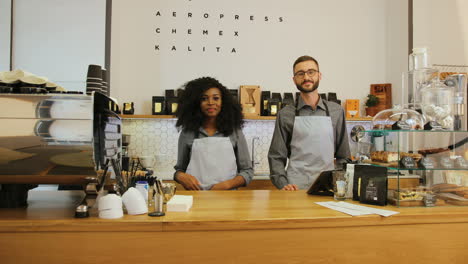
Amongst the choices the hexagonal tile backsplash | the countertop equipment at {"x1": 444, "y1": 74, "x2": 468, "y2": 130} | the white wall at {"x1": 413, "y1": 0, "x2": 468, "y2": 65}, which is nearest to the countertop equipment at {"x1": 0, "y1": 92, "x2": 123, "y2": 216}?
the countertop equipment at {"x1": 444, "y1": 74, "x2": 468, "y2": 130}

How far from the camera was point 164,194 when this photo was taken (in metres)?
1.58

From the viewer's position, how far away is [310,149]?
2.54 meters

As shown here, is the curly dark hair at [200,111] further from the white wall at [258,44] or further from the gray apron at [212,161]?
the white wall at [258,44]

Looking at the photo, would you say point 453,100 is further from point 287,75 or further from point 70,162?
point 287,75

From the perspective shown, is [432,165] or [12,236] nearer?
[12,236]

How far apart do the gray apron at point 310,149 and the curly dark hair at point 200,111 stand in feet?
1.57

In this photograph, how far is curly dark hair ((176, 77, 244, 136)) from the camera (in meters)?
2.71

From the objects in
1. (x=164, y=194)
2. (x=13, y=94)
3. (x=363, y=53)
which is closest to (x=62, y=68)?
(x=13, y=94)

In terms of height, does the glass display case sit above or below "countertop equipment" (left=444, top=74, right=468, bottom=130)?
below

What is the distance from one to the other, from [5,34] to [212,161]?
113 inches

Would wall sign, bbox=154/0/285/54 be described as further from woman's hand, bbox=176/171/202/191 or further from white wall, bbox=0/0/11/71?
woman's hand, bbox=176/171/202/191

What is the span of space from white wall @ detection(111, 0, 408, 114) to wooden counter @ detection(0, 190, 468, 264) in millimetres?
Answer: 2802

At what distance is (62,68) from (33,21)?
0.58m

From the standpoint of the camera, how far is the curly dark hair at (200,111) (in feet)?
8.88
